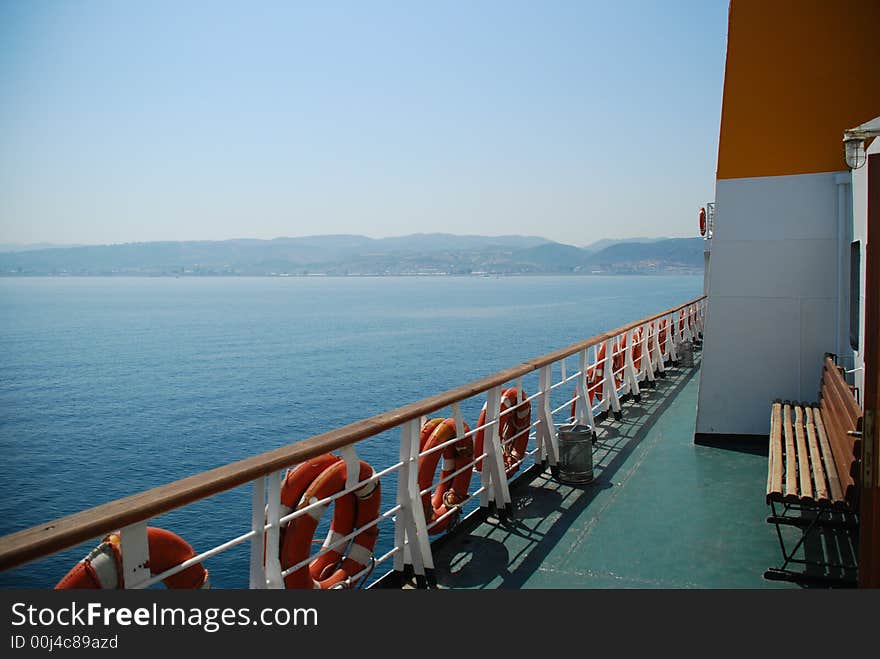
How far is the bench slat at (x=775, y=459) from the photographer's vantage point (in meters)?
2.66

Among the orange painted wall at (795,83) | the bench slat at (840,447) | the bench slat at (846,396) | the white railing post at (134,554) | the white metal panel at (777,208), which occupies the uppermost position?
the orange painted wall at (795,83)

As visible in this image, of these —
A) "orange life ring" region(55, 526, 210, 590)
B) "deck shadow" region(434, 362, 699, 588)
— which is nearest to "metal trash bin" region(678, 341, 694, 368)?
"deck shadow" region(434, 362, 699, 588)

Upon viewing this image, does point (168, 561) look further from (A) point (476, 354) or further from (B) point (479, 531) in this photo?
(A) point (476, 354)

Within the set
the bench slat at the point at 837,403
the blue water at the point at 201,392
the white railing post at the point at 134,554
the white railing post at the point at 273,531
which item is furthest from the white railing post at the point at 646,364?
the white railing post at the point at 134,554

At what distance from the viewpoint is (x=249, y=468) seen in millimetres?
1692

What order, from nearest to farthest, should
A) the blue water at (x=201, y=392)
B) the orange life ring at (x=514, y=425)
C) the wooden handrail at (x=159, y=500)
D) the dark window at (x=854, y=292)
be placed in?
the wooden handrail at (x=159, y=500), the dark window at (x=854, y=292), the orange life ring at (x=514, y=425), the blue water at (x=201, y=392)

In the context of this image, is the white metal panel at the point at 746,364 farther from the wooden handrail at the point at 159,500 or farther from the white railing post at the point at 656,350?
the wooden handrail at the point at 159,500

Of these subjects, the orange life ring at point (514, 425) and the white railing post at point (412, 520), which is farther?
the orange life ring at point (514, 425)

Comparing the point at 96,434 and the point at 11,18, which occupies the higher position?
the point at 11,18

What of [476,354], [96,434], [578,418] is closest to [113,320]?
[476,354]

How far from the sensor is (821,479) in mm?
2768

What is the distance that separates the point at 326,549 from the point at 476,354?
27.7 metres

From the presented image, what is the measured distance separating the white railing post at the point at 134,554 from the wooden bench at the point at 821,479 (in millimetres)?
2128

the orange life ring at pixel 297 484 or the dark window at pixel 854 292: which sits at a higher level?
the dark window at pixel 854 292
